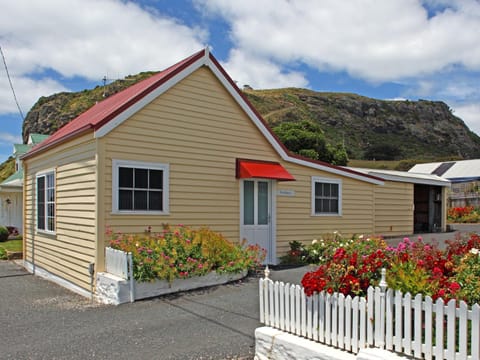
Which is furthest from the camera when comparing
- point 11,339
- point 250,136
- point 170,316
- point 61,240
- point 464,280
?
point 250,136

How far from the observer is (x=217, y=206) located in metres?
11.4

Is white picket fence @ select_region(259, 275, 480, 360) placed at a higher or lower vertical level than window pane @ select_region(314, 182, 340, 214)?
lower

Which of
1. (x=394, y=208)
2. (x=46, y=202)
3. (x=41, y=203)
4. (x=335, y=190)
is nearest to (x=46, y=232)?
(x=46, y=202)

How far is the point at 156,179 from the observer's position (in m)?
10.3

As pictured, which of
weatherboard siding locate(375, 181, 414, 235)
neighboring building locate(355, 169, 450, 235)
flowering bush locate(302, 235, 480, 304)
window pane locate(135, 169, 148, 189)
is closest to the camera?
flowering bush locate(302, 235, 480, 304)

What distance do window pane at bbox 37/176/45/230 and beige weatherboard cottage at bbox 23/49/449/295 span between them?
3 cm

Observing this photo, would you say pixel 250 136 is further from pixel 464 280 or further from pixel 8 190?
pixel 8 190

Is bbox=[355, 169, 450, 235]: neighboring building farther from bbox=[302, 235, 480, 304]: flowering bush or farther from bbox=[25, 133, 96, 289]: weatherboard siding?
bbox=[302, 235, 480, 304]: flowering bush

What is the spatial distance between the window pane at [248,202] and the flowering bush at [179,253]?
1489 millimetres

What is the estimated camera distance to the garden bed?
8.36 metres

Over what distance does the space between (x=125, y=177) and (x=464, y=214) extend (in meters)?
26.4

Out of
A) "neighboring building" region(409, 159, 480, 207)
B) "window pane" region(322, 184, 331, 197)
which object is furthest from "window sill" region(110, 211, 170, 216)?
"neighboring building" region(409, 159, 480, 207)

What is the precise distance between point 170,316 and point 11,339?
94.8 inches

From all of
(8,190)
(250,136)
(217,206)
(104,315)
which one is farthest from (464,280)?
(8,190)
